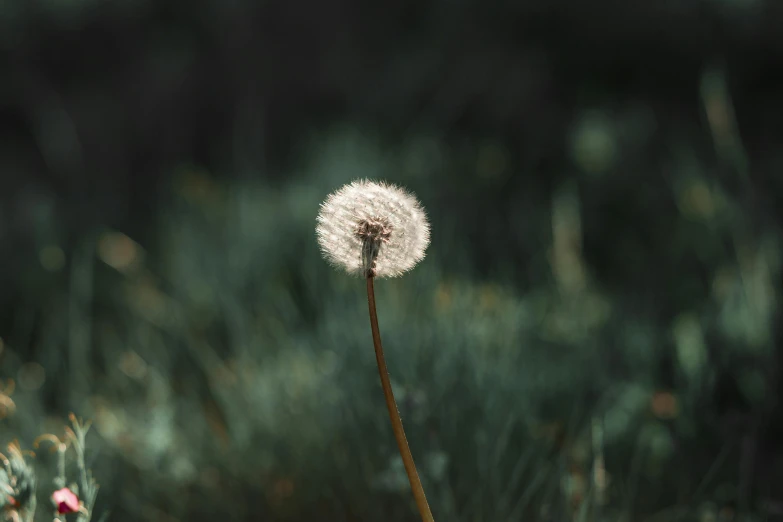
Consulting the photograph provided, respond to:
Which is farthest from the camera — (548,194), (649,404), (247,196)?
(548,194)

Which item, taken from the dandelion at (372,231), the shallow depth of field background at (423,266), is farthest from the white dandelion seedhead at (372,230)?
the shallow depth of field background at (423,266)

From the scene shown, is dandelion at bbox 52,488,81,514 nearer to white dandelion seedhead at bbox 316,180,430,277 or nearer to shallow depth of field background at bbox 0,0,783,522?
white dandelion seedhead at bbox 316,180,430,277

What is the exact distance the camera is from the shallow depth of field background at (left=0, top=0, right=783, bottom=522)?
176 cm

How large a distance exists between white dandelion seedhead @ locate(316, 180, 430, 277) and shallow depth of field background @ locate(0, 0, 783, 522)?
23.0 inches

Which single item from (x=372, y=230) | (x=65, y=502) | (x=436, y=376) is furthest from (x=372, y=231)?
(x=436, y=376)

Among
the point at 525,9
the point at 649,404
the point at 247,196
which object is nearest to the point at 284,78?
the point at 525,9

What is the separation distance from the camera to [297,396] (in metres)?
2.02

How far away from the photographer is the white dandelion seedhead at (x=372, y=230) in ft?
3.19

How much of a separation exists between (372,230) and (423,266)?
1.31 metres

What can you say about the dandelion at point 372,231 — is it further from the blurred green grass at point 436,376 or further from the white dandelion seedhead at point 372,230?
the blurred green grass at point 436,376

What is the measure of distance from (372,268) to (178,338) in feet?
5.89

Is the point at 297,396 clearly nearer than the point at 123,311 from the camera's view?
Yes

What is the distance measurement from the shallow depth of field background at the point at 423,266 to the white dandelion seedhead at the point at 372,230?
0.59m

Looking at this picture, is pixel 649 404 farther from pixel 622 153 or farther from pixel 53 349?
pixel 622 153
